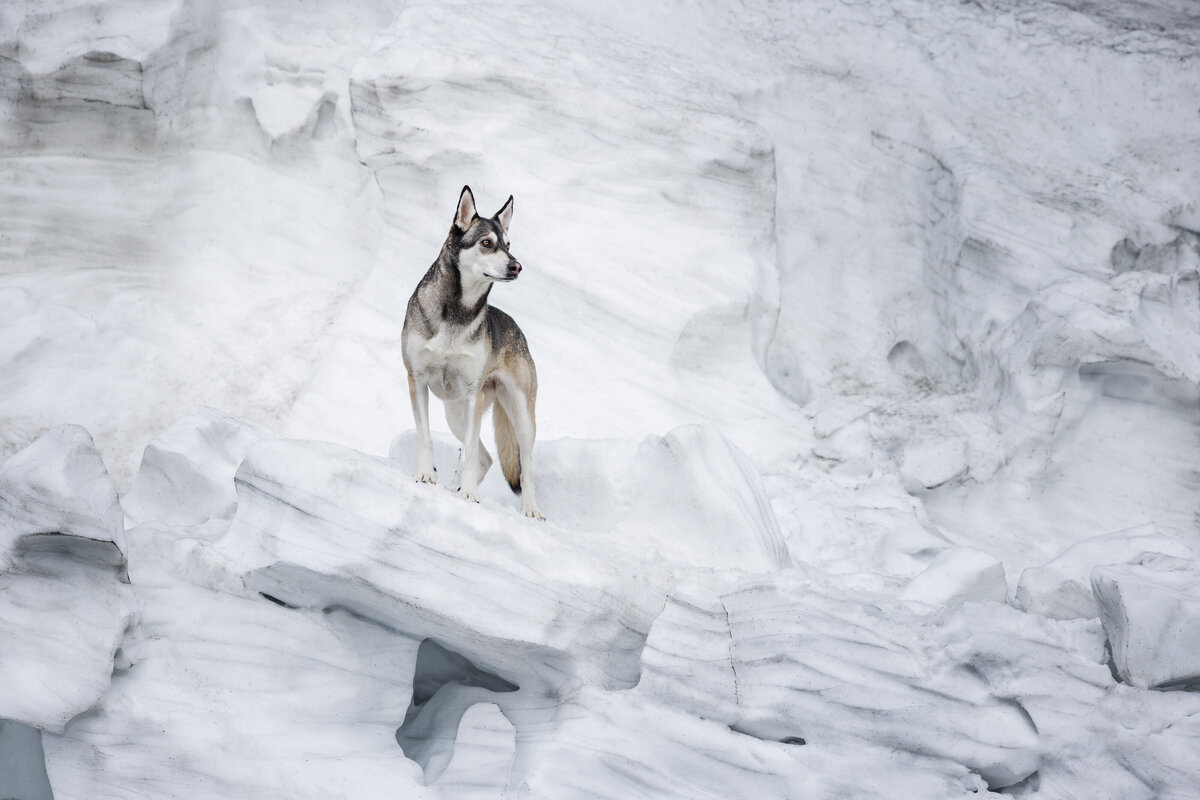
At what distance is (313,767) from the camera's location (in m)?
4.77

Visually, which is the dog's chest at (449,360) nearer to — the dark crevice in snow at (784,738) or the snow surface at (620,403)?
the snow surface at (620,403)

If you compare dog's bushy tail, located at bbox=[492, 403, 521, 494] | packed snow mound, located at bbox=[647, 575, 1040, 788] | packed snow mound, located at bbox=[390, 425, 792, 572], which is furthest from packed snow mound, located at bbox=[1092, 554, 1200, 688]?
dog's bushy tail, located at bbox=[492, 403, 521, 494]

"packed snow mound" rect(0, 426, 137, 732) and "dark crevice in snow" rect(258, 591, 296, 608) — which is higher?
"packed snow mound" rect(0, 426, 137, 732)

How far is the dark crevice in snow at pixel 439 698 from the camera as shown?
17.4ft

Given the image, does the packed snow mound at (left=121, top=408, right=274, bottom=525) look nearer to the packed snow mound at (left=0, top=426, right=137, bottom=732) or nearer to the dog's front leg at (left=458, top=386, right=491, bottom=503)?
the packed snow mound at (left=0, top=426, right=137, bottom=732)

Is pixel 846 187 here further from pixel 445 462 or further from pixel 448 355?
pixel 448 355

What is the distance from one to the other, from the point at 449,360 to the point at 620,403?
351 centimetres

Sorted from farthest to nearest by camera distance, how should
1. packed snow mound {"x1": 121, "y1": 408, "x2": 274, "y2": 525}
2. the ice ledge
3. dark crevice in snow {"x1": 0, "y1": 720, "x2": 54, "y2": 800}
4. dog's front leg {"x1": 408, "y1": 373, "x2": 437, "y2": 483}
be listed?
packed snow mound {"x1": 121, "y1": 408, "x2": 274, "y2": 525}
dark crevice in snow {"x1": 0, "y1": 720, "x2": 54, "y2": 800}
dog's front leg {"x1": 408, "y1": 373, "x2": 437, "y2": 483}
the ice ledge

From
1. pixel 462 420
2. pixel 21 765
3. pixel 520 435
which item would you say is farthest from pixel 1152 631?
pixel 21 765

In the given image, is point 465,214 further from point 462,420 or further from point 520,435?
point 520,435

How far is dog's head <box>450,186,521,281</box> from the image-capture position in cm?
492

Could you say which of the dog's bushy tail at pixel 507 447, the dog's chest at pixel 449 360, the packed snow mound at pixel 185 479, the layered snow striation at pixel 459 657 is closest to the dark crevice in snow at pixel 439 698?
the layered snow striation at pixel 459 657

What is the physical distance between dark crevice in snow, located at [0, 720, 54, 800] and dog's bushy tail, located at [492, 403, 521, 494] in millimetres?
3322

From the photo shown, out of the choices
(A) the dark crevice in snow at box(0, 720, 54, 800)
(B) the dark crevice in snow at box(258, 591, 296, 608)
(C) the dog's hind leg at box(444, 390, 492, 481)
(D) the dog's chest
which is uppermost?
(D) the dog's chest
